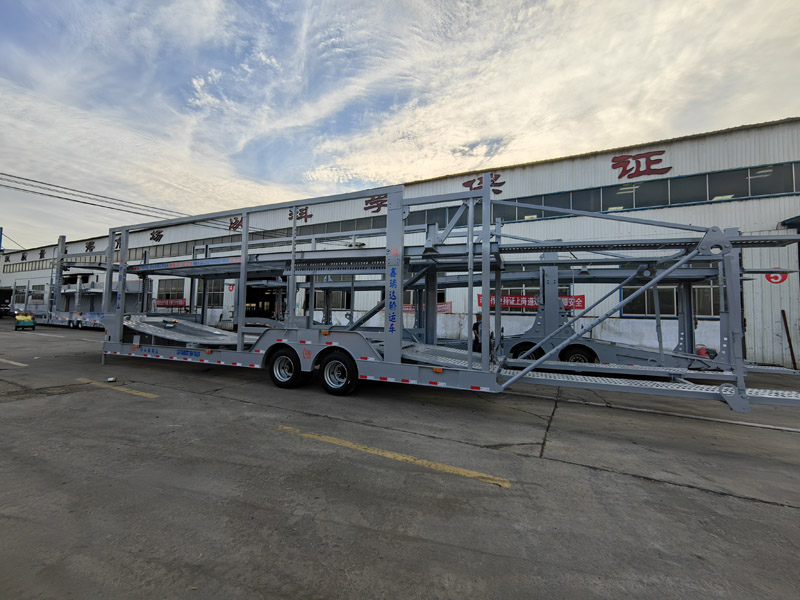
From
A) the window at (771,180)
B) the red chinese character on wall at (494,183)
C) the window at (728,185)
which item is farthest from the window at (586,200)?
the window at (771,180)

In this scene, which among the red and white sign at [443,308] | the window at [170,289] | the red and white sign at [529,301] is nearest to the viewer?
the red and white sign at [529,301]

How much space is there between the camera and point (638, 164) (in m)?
15.4

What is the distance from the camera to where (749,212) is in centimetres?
1354

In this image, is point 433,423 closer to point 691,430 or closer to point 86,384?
point 691,430

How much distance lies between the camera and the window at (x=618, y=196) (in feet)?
51.1

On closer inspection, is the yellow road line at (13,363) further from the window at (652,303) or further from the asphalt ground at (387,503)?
the window at (652,303)

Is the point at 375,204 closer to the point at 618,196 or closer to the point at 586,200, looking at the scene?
the point at 586,200

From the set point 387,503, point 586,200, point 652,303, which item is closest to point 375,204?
point 586,200

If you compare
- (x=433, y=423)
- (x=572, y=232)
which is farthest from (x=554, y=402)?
(x=572, y=232)

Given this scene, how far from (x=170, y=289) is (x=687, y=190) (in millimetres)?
34208

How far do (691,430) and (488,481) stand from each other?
13.5 feet

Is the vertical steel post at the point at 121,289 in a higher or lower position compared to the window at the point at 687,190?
lower

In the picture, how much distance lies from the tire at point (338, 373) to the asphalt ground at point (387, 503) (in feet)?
2.57

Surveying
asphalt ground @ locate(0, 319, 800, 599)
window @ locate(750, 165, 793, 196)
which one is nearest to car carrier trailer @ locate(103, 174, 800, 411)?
asphalt ground @ locate(0, 319, 800, 599)
